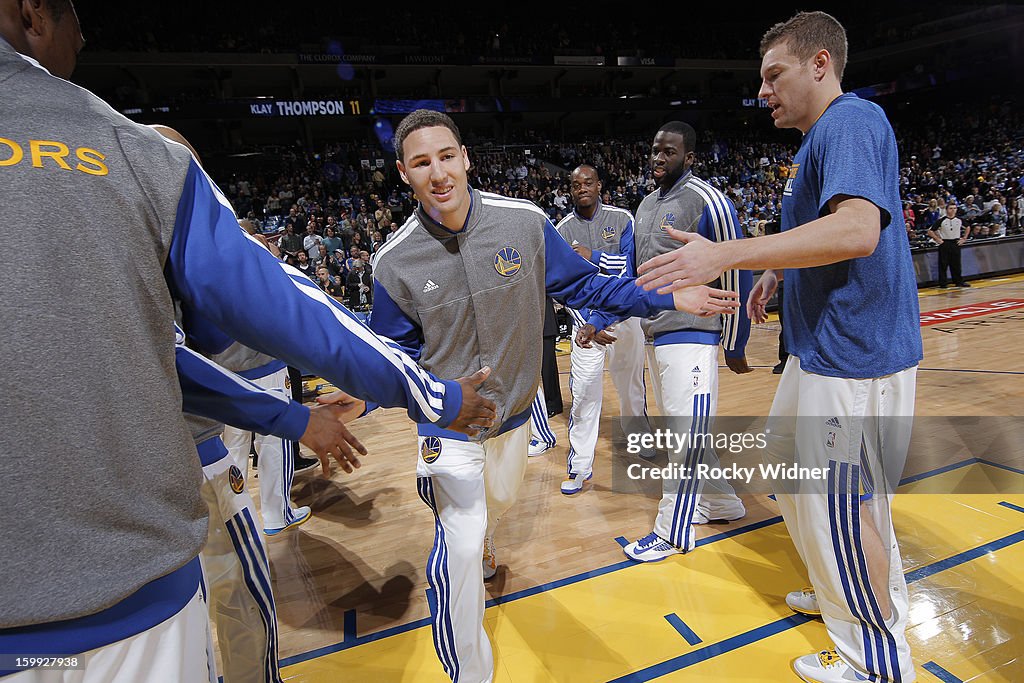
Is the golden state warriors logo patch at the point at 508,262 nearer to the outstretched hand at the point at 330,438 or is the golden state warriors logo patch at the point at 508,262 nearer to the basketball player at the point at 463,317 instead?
the basketball player at the point at 463,317

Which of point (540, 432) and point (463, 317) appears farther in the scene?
point (540, 432)

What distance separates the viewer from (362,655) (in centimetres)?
259

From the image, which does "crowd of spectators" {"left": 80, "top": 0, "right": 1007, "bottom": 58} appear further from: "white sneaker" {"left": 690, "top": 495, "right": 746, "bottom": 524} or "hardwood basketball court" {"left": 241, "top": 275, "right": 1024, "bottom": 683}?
"white sneaker" {"left": 690, "top": 495, "right": 746, "bottom": 524}

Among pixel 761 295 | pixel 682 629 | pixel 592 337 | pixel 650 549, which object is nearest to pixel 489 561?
pixel 650 549

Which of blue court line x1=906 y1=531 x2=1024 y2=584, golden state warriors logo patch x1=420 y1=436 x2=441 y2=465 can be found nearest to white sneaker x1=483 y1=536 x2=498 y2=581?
golden state warriors logo patch x1=420 y1=436 x2=441 y2=465

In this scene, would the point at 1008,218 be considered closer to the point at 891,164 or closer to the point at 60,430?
the point at 891,164

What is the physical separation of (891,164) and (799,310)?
536 millimetres

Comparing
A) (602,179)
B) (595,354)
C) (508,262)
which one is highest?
(602,179)

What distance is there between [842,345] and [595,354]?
7.98 ft

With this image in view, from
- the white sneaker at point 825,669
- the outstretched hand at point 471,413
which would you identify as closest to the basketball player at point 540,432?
the white sneaker at point 825,669

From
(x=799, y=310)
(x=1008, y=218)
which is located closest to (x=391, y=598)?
(x=799, y=310)

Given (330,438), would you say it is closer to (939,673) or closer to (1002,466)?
(939,673)

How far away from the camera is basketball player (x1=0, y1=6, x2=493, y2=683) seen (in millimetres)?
843

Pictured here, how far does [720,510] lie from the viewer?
3.48 meters
